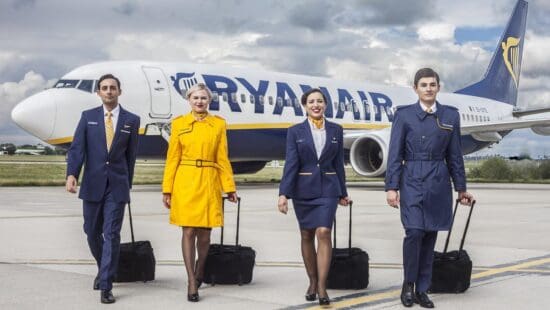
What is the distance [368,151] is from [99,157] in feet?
50.1

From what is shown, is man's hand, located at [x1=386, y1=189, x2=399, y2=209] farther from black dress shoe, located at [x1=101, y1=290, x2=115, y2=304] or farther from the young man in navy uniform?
black dress shoe, located at [x1=101, y1=290, x2=115, y2=304]

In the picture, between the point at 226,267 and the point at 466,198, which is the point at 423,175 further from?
the point at 226,267

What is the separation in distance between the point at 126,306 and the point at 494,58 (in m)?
27.0

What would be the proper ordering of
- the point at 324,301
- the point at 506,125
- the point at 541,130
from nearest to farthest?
the point at 324,301
the point at 506,125
the point at 541,130

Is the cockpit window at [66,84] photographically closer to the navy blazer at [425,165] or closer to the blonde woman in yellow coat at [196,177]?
the blonde woman in yellow coat at [196,177]

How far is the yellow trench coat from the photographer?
5.17 metres

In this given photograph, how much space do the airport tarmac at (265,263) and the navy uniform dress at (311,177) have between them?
0.62 meters

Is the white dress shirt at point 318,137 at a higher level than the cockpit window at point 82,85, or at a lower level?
lower

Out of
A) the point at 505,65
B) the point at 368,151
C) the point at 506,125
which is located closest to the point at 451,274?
the point at 368,151

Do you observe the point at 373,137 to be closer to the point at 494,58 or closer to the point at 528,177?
the point at 494,58

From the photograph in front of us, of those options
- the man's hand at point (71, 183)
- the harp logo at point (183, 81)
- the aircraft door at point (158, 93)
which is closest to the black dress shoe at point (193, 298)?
the man's hand at point (71, 183)

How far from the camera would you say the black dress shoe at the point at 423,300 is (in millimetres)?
4961

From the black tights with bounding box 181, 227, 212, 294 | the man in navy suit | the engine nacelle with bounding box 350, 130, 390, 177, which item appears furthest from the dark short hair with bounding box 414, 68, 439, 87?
the engine nacelle with bounding box 350, 130, 390, 177

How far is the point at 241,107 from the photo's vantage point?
19109 mm
